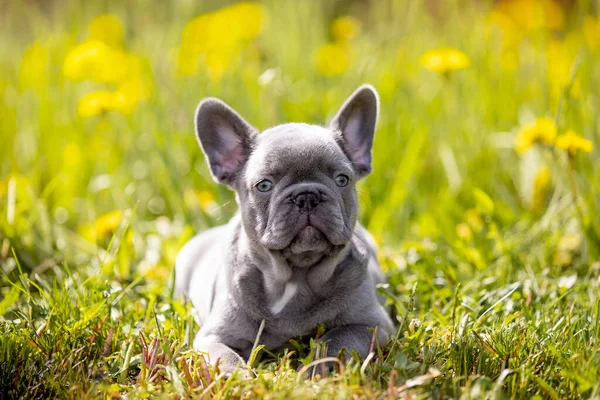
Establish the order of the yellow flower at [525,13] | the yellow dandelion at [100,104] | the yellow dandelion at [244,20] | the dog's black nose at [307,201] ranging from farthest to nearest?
the yellow flower at [525,13] < the yellow dandelion at [244,20] < the yellow dandelion at [100,104] < the dog's black nose at [307,201]

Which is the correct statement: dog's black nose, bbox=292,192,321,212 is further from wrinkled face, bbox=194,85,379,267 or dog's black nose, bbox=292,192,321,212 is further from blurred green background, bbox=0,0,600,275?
Result: blurred green background, bbox=0,0,600,275

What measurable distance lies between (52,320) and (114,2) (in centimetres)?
512

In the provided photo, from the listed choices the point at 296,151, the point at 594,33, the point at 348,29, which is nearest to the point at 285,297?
the point at 296,151

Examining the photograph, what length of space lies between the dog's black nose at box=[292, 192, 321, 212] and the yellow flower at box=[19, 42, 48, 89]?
4.03 m

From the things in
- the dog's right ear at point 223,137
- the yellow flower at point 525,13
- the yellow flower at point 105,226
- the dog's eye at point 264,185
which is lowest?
the yellow flower at point 105,226

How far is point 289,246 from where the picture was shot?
294 centimetres

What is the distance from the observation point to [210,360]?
2869 mm

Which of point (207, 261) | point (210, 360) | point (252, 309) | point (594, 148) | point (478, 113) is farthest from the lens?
point (478, 113)

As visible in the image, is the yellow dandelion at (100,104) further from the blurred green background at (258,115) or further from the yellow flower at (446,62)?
the yellow flower at (446,62)

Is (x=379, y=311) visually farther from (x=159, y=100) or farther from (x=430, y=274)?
(x=159, y=100)

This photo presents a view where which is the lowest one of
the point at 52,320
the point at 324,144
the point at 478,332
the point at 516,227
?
the point at 516,227

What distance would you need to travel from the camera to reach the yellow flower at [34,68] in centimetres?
626

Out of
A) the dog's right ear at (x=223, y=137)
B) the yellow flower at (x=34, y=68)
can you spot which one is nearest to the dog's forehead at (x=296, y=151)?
the dog's right ear at (x=223, y=137)

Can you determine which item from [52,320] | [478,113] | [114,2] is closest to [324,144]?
[52,320]
